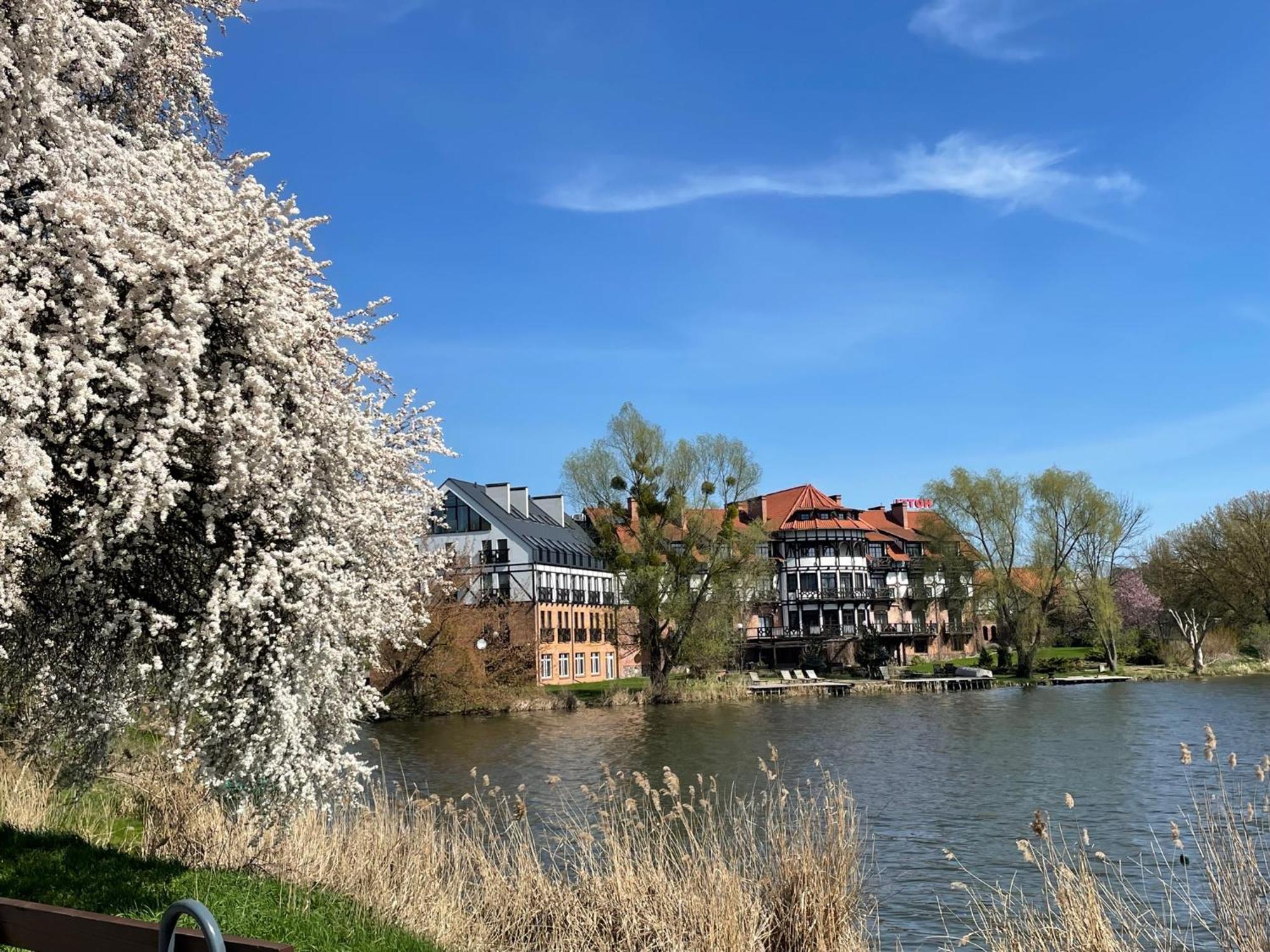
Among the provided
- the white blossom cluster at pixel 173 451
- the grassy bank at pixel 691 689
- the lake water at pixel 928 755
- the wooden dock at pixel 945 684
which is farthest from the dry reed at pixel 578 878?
the wooden dock at pixel 945 684

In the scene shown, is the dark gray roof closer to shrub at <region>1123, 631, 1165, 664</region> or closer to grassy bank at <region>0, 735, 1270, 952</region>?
shrub at <region>1123, 631, 1165, 664</region>

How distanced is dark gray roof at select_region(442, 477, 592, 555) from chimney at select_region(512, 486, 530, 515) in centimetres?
23

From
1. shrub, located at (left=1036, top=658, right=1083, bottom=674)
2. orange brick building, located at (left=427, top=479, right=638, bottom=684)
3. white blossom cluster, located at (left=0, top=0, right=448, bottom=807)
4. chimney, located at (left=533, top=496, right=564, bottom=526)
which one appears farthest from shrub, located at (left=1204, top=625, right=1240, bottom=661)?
white blossom cluster, located at (left=0, top=0, right=448, bottom=807)

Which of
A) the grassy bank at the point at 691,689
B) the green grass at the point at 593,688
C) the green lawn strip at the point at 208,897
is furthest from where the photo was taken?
the green grass at the point at 593,688

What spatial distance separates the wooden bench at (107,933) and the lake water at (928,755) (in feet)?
31.0

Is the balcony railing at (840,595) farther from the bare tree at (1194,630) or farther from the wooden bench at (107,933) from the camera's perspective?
the wooden bench at (107,933)

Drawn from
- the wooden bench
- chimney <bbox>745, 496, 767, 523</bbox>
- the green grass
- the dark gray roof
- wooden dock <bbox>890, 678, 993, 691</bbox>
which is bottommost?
wooden dock <bbox>890, 678, 993, 691</bbox>

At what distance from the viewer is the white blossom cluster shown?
810 centimetres

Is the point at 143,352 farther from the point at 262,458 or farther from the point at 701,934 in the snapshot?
the point at 701,934

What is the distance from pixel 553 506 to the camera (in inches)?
3024

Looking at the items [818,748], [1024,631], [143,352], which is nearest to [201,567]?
[143,352]

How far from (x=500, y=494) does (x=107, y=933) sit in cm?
6637

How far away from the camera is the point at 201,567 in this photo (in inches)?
386

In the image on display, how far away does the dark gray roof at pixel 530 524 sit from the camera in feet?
220
